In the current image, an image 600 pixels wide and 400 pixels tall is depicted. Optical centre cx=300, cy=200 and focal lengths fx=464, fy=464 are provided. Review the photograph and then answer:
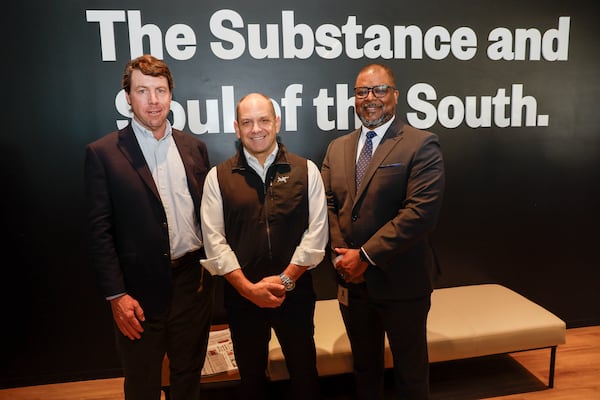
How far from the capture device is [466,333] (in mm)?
2941

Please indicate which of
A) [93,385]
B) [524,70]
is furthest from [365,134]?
A: [93,385]

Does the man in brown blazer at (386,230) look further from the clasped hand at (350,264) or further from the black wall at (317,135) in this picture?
the black wall at (317,135)

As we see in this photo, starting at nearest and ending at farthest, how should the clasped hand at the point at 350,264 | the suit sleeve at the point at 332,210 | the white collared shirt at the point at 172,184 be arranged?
1. the white collared shirt at the point at 172,184
2. the clasped hand at the point at 350,264
3. the suit sleeve at the point at 332,210

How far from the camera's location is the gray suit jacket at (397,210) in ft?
7.11

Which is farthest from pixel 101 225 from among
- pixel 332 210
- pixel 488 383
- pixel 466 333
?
pixel 488 383

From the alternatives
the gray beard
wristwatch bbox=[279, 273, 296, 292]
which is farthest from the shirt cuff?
the gray beard

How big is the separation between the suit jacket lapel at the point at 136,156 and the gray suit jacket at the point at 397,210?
92 centimetres

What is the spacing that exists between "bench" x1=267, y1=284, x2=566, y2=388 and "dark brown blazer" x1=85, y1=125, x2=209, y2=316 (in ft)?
3.36

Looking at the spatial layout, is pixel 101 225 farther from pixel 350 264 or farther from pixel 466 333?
pixel 466 333

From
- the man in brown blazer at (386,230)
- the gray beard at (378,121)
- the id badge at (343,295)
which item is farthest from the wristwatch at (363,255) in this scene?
the gray beard at (378,121)

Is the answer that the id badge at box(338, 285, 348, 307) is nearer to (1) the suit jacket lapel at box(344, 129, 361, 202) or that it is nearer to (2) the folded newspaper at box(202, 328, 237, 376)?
(1) the suit jacket lapel at box(344, 129, 361, 202)

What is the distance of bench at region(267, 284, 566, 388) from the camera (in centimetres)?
278

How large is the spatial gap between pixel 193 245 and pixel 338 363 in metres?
1.21

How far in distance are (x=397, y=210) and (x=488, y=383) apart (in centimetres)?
168
